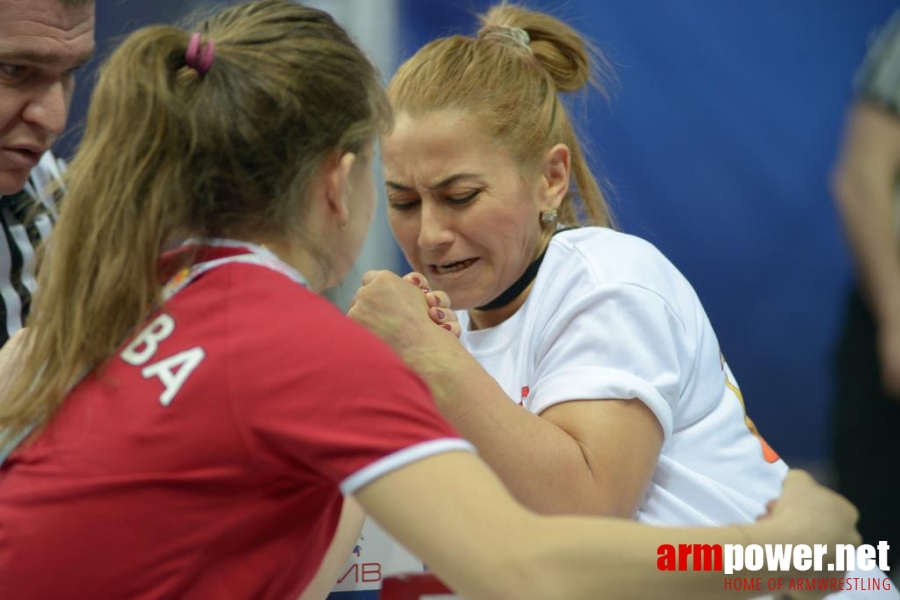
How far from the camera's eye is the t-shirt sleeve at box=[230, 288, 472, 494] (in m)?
0.95

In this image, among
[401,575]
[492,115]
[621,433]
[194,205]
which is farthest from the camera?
[492,115]

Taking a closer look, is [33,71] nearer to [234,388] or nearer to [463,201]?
[463,201]

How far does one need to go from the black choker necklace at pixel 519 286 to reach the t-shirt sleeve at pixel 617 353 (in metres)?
0.22

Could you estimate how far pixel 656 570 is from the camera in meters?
0.96

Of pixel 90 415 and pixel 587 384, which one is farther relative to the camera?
pixel 587 384

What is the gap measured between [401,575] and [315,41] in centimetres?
78

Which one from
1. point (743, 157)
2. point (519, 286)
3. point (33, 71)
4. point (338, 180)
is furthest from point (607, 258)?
point (33, 71)

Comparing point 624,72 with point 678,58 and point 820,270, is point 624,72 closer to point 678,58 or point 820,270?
point 678,58

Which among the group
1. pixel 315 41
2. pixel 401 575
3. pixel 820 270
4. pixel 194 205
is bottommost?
pixel 401 575

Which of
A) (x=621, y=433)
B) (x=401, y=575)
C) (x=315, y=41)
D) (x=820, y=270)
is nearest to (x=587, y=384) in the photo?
(x=621, y=433)

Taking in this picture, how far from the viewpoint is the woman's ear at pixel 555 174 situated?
179 cm

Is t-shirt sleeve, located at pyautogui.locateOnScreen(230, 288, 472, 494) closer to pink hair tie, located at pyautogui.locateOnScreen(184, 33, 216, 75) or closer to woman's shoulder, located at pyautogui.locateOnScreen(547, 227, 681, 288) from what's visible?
pink hair tie, located at pyautogui.locateOnScreen(184, 33, 216, 75)

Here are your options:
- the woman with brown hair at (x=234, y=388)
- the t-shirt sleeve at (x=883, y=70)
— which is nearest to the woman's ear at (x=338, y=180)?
the woman with brown hair at (x=234, y=388)

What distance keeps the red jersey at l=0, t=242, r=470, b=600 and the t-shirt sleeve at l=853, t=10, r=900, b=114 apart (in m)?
1.38
